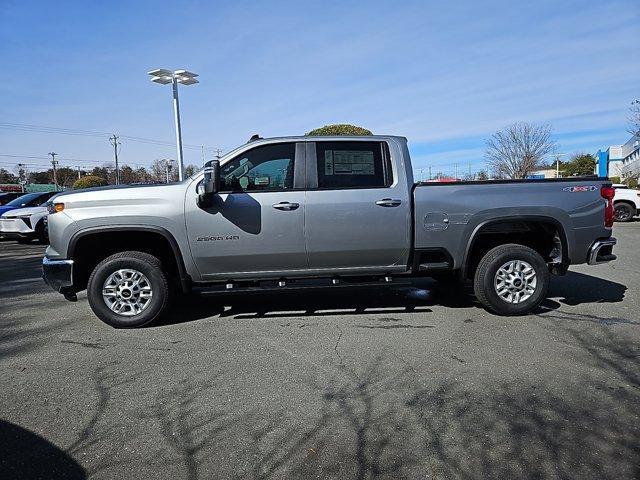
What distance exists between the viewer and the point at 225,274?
5078 millimetres

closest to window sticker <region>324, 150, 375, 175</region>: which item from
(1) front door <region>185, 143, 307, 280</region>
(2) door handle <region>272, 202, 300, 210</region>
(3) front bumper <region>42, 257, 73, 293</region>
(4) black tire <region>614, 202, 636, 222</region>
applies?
(1) front door <region>185, 143, 307, 280</region>

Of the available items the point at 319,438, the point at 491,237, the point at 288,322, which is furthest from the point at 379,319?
the point at 319,438

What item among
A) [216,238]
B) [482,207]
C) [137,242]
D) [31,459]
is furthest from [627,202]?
[31,459]

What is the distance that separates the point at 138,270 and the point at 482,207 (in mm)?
3971

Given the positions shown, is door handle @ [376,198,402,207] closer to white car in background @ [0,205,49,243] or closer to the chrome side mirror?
the chrome side mirror

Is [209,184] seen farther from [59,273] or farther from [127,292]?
[59,273]

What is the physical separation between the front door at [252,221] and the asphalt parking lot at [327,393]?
2.38 feet

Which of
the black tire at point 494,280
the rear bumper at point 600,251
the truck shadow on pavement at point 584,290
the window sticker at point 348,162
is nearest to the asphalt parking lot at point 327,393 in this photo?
the black tire at point 494,280

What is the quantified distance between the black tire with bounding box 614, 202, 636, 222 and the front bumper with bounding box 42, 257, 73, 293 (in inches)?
738

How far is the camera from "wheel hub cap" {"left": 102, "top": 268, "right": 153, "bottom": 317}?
500 centimetres

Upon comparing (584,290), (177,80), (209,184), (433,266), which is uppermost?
(177,80)

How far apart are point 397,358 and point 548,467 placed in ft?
5.50

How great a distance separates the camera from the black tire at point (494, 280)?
5.16 meters

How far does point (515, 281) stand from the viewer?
5.20 metres
